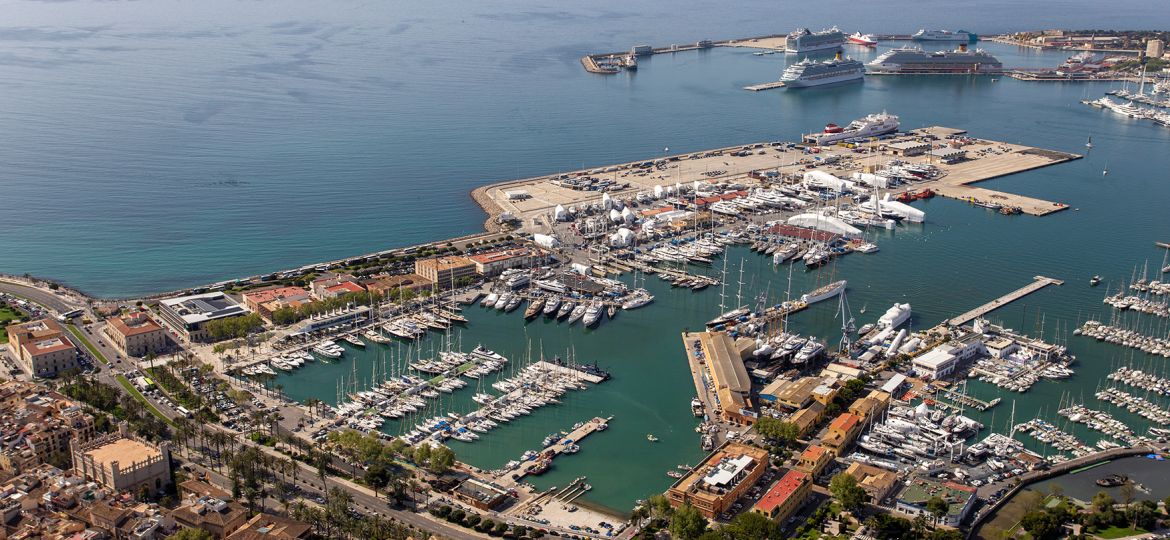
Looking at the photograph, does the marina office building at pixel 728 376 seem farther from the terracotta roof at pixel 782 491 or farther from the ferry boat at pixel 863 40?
the ferry boat at pixel 863 40

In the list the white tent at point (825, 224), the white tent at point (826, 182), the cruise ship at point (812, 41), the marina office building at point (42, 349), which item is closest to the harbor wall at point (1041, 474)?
the white tent at point (825, 224)

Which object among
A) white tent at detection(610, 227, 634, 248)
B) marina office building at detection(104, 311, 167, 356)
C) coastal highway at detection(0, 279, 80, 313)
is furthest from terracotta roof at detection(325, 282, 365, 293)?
white tent at detection(610, 227, 634, 248)

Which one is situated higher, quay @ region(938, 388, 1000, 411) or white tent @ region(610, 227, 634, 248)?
white tent @ region(610, 227, 634, 248)

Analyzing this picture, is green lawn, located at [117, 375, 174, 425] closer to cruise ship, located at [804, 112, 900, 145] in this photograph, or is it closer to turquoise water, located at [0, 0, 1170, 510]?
turquoise water, located at [0, 0, 1170, 510]

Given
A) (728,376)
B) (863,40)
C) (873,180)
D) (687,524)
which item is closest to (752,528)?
(687,524)

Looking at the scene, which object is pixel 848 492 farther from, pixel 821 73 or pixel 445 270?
pixel 821 73

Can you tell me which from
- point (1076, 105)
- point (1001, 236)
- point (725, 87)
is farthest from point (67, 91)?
point (1076, 105)

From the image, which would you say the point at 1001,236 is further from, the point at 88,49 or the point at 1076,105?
the point at 88,49
